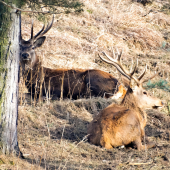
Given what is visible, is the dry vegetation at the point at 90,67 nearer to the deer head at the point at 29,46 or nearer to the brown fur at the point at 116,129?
the brown fur at the point at 116,129

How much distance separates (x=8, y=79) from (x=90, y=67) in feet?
24.8

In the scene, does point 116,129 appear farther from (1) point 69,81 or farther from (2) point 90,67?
(2) point 90,67

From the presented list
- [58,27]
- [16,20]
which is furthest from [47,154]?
[58,27]

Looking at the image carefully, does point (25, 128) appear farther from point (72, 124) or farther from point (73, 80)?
point (73, 80)

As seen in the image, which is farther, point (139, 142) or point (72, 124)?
point (72, 124)

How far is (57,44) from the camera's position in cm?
1176

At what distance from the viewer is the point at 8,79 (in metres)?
3.88

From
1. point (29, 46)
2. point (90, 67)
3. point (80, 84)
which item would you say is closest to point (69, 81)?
point (80, 84)

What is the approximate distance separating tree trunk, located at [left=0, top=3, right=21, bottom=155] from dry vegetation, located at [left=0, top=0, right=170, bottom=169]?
0.29 meters

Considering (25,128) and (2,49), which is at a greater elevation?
(2,49)

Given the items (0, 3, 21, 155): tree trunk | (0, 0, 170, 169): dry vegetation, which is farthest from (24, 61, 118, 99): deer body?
(0, 3, 21, 155): tree trunk

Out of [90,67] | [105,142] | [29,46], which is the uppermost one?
[29,46]

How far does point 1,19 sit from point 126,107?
3087 mm

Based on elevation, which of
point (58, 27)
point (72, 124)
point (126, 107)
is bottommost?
point (72, 124)
